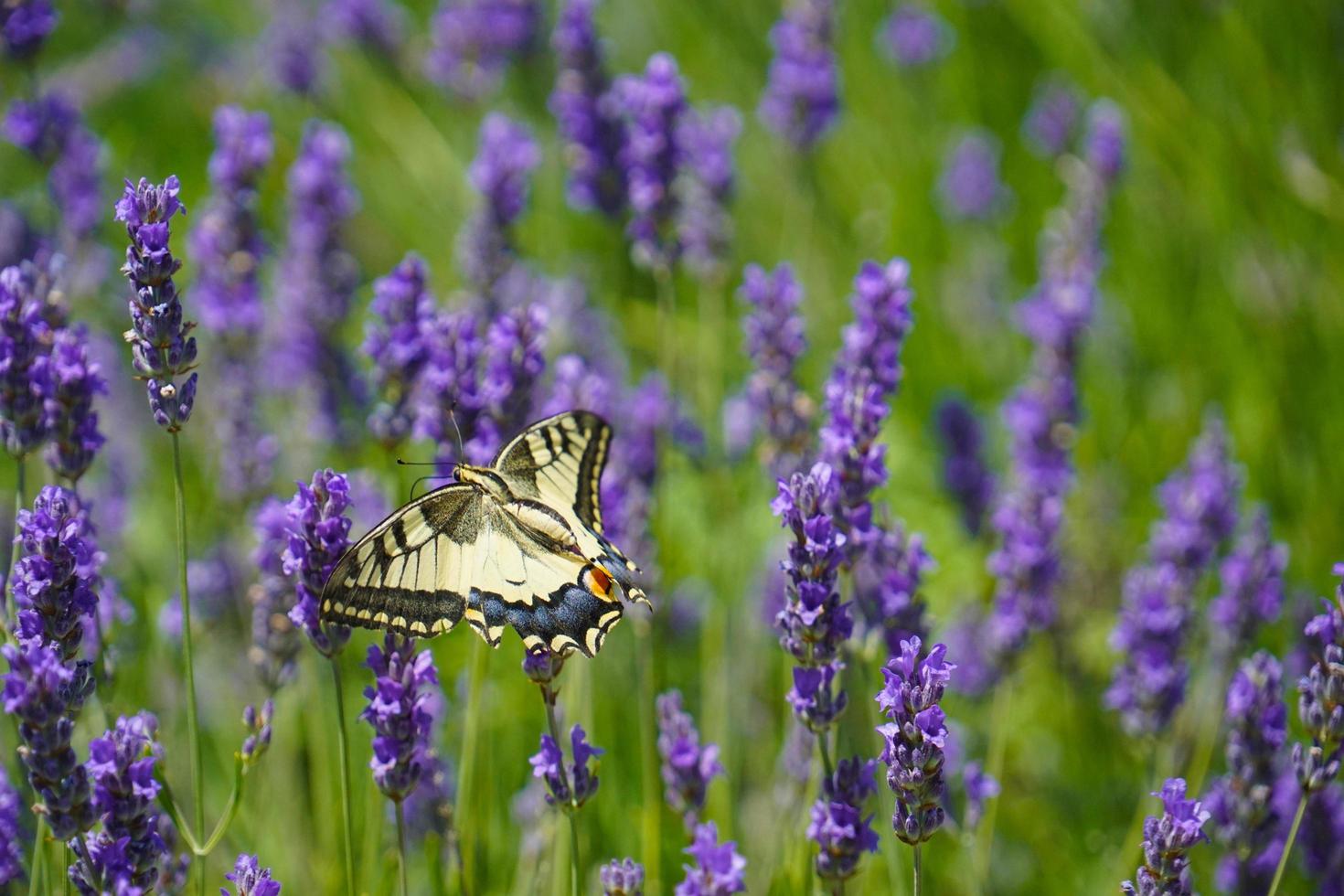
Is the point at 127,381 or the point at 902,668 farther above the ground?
the point at 127,381

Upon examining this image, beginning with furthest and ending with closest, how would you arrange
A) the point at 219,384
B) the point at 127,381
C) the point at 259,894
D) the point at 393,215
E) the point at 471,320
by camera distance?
the point at 393,215 → the point at 127,381 → the point at 219,384 → the point at 471,320 → the point at 259,894

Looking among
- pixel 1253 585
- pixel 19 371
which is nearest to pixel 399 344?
pixel 19 371

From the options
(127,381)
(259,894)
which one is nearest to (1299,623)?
(259,894)

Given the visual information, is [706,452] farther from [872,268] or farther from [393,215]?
[393,215]

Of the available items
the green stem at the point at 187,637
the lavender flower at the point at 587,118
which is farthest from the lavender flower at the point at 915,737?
the lavender flower at the point at 587,118

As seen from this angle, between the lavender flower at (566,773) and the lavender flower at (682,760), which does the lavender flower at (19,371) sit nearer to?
the lavender flower at (566,773)

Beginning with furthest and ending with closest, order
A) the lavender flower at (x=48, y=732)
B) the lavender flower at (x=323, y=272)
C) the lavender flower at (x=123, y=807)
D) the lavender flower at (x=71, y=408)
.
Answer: the lavender flower at (x=323, y=272) → the lavender flower at (x=71, y=408) → the lavender flower at (x=123, y=807) → the lavender flower at (x=48, y=732)
